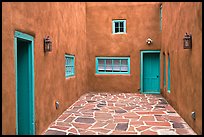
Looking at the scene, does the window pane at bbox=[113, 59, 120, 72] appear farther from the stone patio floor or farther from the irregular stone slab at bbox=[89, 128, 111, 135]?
the irregular stone slab at bbox=[89, 128, 111, 135]

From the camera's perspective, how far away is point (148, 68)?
43.3 feet

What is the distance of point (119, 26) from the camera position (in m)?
13.3

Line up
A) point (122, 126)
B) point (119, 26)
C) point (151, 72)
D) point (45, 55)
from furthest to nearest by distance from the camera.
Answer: point (119, 26) → point (151, 72) → point (122, 126) → point (45, 55)

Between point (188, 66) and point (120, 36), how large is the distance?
23.8 feet

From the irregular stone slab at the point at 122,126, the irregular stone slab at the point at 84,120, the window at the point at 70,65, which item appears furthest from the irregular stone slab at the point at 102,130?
the window at the point at 70,65

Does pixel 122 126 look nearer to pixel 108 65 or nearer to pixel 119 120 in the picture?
pixel 119 120

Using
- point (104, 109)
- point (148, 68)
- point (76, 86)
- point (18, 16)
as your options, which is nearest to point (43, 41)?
point (18, 16)

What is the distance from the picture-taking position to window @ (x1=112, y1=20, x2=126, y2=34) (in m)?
13.3

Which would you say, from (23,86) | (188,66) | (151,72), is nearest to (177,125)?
(188,66)

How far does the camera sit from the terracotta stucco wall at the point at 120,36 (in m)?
13.0

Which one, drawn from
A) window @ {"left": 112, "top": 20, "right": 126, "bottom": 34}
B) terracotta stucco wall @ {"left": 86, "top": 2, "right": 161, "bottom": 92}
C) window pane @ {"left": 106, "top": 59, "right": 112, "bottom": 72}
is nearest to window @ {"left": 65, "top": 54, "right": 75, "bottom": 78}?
terracotta stucco wall @ {"left": 86, "top": 2, "right": 161, "bottom": 92}

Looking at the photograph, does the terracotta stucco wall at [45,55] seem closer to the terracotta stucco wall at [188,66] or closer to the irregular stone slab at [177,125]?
the irregular stone slab at [177,125]

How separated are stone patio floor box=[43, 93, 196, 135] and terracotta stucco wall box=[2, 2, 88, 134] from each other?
0.48 m

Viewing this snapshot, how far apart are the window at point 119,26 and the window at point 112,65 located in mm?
1614
